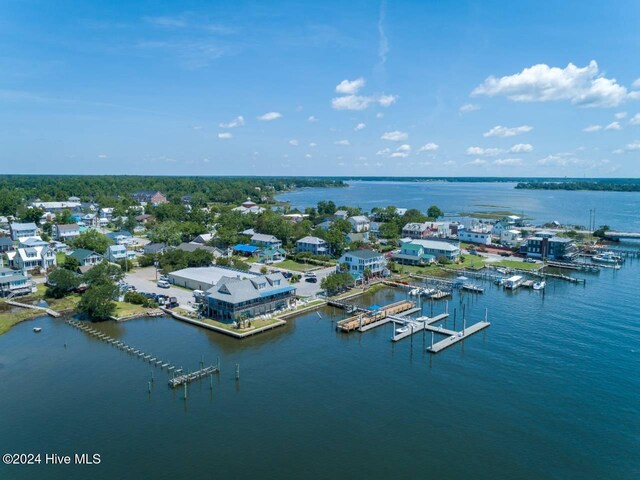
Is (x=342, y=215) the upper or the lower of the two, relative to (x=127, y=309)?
upper

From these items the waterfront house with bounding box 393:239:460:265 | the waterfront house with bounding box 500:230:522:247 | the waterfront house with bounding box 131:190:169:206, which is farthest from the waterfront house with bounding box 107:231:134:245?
the waterfront house with bounding box 131:190:169:206

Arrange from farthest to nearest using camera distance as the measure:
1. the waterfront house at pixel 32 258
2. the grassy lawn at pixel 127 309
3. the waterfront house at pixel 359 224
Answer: the waterfront house at pixel 359 224 → the waterfront house at pixel 32 258 → the grassy lawn at pixel 127 309

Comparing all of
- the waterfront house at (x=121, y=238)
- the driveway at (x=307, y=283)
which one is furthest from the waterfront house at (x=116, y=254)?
the driveway at (x=307, y=283)

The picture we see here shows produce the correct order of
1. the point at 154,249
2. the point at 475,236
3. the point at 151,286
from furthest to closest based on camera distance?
the point at 475,236
the point at 154,249
the point at 151,286

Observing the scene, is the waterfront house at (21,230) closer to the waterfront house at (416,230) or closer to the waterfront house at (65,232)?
the waterfront house at (65,232)

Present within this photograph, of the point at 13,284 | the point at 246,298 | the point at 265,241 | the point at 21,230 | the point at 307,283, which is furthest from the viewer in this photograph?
the point at 21,230

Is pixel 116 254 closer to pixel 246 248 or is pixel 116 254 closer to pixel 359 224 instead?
pixel 246 248

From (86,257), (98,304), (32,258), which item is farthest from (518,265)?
(32,258)
